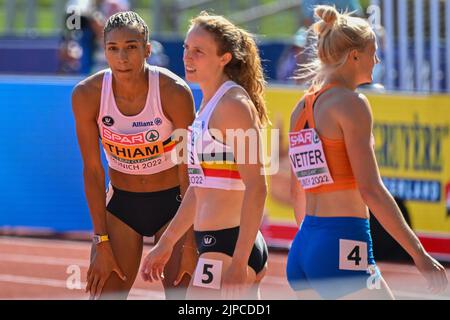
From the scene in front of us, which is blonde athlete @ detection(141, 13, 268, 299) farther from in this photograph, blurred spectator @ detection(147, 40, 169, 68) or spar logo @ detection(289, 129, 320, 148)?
blurred spectator @ detection(147, 40, 169, 68)

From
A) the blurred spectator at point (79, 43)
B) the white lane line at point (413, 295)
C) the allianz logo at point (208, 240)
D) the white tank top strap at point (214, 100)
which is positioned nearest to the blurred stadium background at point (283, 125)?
the blurred spectator at point (79, 43)

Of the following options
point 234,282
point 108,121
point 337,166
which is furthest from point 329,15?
point 108,121

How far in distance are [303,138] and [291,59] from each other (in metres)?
7.22

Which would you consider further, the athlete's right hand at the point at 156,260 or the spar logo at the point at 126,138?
the spar logo at the point at 126,138

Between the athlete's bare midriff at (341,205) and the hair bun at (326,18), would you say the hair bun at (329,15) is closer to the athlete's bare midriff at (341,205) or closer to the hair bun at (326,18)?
the hair bun at (326,18)

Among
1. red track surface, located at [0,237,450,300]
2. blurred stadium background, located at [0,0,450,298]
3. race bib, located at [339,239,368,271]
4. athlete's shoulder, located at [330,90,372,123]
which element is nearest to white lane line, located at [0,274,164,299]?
red track surface, located at [0,237,450,300]

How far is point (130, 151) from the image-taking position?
5809mm

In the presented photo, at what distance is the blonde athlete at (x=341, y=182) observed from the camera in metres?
4.51

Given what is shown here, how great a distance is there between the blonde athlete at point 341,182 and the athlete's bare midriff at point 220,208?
0.31 metres

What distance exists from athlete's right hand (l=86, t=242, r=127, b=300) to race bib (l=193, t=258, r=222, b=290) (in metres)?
1.06

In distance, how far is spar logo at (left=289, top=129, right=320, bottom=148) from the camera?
4.69 metres

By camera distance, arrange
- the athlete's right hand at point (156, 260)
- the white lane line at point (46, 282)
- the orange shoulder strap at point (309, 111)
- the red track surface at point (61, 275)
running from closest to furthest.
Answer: the orange shoulder strap at point (309, 111) < the athlete's right hand at point (156, 260) < the red track surface at point (61, 275) < the white lane line at point (46, 282)

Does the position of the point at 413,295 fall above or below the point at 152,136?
below

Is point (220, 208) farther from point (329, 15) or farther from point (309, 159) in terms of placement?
point (329, 15)
